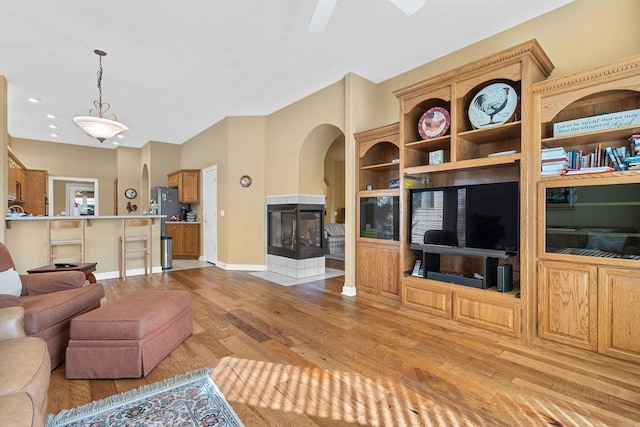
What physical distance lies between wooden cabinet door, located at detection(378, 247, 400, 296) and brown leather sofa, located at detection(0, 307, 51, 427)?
313 cm

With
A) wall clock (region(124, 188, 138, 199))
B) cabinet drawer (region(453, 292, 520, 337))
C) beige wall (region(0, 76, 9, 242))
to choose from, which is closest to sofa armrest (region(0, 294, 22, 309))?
beige wall (region(0, 76, 9, 242))

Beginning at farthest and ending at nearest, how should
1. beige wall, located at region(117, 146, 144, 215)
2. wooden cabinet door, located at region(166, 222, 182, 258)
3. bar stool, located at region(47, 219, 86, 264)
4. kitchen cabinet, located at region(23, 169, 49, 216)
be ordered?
1. beige wall, located at region(117, 146, 144, 215)
2. kitchen cabinet, located at region(23, 169, 49, 216)
3. wooden cabinet door, located at region(166, 222, 182, 258)
4. bar stool, located at region(47, 219, 86, 264)

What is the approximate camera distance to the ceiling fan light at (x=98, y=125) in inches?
140

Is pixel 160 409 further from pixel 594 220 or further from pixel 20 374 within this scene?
pixel 594 220

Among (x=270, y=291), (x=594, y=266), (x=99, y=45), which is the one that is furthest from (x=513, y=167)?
(x=99, y=45)

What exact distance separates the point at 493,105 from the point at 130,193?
359 inches

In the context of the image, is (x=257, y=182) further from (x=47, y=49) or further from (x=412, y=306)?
(x=412, y=306)

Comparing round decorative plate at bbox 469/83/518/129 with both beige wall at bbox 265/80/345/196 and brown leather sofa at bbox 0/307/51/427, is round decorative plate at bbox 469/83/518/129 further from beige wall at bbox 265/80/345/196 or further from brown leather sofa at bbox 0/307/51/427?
brown leather sofa at bbox 0/307/51/427

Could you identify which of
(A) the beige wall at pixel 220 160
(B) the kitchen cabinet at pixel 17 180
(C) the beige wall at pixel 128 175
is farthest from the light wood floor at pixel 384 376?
(C) the beige wall at pixel 128 175

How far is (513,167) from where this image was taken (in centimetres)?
291

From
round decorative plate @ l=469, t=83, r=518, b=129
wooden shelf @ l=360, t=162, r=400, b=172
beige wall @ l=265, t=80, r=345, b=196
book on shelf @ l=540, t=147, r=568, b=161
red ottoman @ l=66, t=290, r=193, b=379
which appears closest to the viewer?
red ottoman @ l=66, t=290, r=193, b=379

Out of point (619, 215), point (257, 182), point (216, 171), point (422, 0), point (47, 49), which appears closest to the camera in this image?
point (422, 0)

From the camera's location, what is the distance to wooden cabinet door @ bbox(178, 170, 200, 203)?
715cm

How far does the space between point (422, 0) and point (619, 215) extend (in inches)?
84.2
